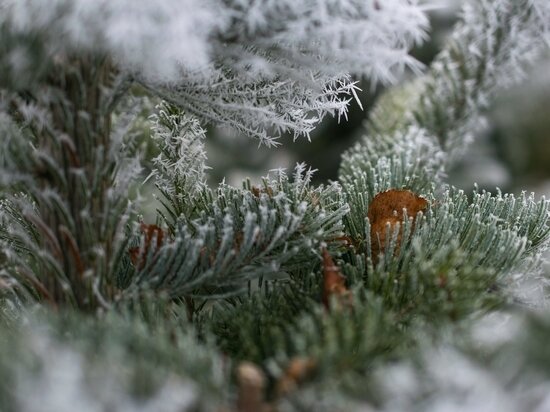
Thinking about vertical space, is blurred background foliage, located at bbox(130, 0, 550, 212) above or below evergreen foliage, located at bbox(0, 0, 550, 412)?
above

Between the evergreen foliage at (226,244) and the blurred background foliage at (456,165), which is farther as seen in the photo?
the blurred background foliage at (456,165)

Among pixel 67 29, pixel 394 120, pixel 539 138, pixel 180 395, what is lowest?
pixel 180 395

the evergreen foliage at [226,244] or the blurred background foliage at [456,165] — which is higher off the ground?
the blurred background foliage at [456,165]

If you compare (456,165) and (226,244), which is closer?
(226,244)

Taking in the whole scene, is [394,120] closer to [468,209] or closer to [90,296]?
[468,209]

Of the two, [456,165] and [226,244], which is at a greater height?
[456,165]

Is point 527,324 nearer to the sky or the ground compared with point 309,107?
nearer to the ground

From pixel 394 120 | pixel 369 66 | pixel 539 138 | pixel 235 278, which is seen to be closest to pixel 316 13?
pixel 369 66

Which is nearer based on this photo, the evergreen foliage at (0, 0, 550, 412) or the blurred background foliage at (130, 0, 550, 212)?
the evergreen foliage at (0, 0, 550, 412)
